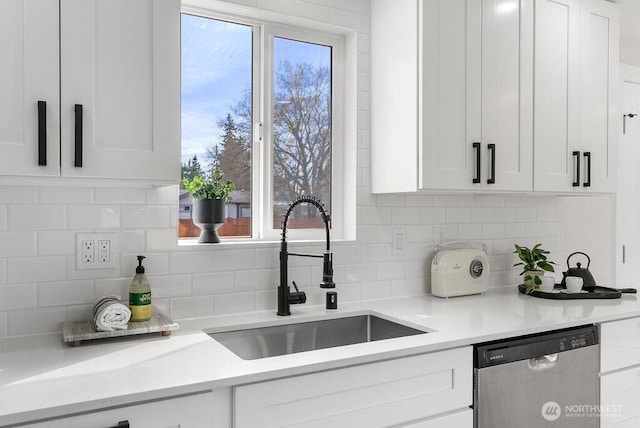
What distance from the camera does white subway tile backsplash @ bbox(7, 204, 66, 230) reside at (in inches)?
64.4

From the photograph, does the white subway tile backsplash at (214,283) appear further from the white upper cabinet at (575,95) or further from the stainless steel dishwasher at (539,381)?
the white upper cabinet at (575,95)

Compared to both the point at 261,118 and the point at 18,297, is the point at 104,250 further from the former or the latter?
the point at 261,118

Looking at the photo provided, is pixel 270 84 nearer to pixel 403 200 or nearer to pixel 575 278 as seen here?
pixel 403 200

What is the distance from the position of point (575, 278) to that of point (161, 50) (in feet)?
7.02

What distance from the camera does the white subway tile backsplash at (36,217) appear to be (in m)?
1.64

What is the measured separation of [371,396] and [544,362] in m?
0.76

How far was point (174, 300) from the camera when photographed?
1.90 m

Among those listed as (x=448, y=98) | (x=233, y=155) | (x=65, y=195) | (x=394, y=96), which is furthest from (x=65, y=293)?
(x=448, y=98)

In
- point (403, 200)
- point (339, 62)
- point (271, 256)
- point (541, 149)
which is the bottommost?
point (271, 256)

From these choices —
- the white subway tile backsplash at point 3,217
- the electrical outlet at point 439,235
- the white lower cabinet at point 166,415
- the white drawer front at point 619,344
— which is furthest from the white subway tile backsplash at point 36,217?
the white drawer front at point 619,344

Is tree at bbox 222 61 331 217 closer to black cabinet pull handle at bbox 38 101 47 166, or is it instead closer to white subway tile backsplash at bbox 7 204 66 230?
white subway tile backsplash at bbox 7 204 66 230

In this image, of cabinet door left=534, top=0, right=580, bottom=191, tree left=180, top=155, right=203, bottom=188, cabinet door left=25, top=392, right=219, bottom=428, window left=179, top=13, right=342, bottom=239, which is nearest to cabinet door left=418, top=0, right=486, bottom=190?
cabinet door left=534, top=0, right=580, bottom=191

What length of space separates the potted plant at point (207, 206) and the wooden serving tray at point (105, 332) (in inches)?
15.6

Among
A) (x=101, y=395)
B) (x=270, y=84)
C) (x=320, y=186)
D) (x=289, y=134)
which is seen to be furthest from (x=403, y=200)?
(x=101, y=395)
